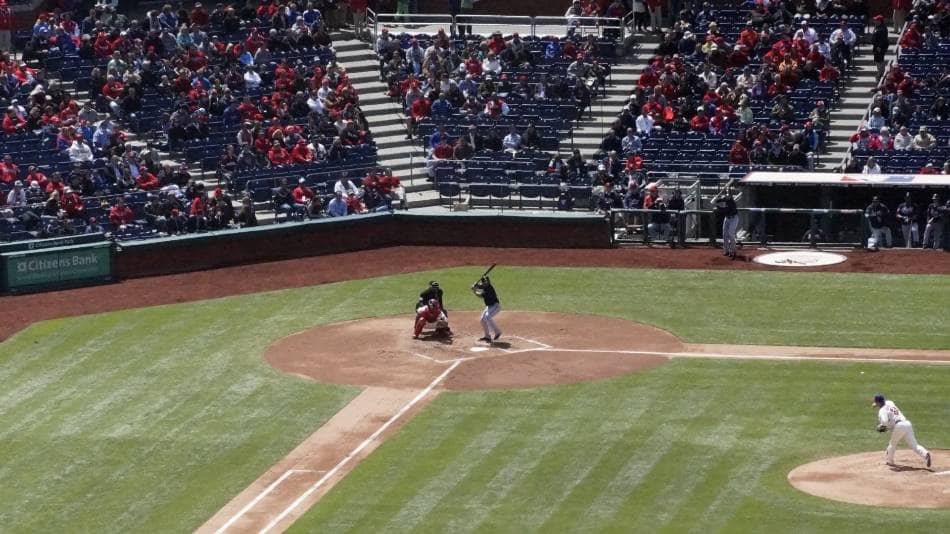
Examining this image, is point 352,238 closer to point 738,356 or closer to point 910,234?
point 738,356

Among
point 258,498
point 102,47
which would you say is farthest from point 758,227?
point 102,47

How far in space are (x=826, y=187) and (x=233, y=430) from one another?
61.5 feet

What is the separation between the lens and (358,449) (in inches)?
1176

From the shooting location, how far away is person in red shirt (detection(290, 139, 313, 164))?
48.4m

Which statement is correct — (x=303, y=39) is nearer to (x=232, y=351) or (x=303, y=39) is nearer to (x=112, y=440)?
(x=232, y=351)

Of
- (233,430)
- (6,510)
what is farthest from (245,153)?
(6,510)

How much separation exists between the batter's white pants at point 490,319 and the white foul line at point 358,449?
120 cm

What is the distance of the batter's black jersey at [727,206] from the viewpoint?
42.1 m

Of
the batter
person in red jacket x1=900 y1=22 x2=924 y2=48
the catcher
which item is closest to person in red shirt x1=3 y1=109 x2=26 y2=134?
the catcher

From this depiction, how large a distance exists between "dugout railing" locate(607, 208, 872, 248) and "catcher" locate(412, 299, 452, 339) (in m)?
9.45

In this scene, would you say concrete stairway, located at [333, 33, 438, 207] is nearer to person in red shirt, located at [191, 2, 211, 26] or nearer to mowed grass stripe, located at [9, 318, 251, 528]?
person in red shirt, located at [191, 2, 211, 26]

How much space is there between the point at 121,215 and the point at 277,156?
5647 millimetres

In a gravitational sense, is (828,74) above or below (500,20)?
below

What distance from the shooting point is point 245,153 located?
4756 centimetres
